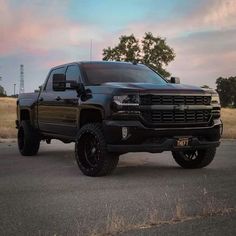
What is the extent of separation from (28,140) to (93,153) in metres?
3.58

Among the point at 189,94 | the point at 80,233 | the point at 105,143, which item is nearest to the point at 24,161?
the point at 105,143

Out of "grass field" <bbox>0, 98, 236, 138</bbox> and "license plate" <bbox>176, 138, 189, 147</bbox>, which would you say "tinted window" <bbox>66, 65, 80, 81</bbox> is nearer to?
"license plate" <bbox>176, 138, 189, 147</bbox>

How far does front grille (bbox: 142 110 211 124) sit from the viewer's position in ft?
30.4

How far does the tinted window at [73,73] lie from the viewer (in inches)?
425

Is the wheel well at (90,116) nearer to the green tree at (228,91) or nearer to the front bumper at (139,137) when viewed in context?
the front bumper at (139,137)

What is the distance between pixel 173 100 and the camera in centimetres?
944

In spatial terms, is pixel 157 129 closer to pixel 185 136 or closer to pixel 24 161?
pixel 185 136

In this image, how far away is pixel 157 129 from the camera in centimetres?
926

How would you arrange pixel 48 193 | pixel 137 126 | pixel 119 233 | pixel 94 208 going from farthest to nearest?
pixel 137 126
pixel 48 193
pixel 94 208
pixel 119 233

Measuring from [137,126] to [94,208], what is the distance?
2.56 m

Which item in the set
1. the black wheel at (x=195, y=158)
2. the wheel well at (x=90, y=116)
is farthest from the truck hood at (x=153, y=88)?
the black wheel at (x=195, y=158)

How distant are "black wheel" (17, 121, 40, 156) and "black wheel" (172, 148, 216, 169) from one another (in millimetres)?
3441

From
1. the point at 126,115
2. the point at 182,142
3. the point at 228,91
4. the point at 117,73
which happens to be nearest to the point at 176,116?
the point at 182,142

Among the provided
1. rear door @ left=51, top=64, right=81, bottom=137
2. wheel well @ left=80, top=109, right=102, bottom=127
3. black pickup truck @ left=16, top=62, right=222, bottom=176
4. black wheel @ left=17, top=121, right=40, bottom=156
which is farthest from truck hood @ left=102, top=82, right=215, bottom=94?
black wheel @ left=17, top=121, right=40, bottom=156
